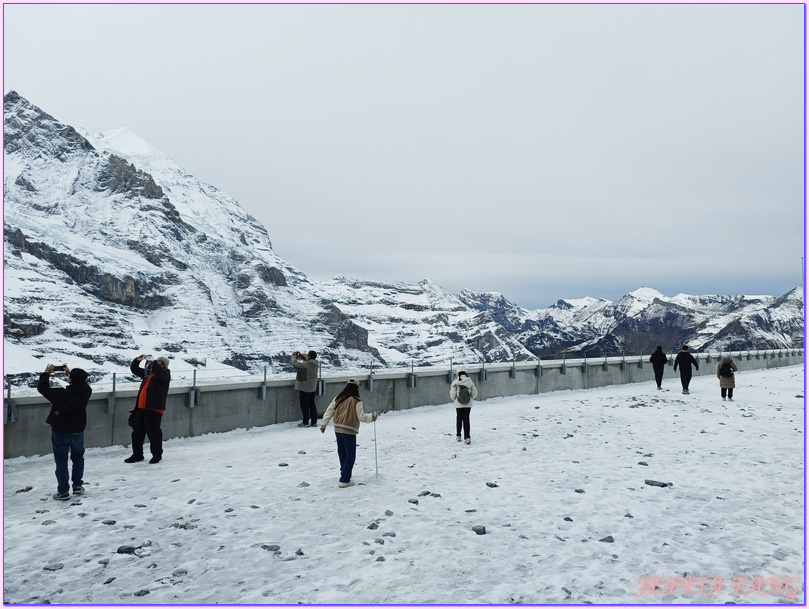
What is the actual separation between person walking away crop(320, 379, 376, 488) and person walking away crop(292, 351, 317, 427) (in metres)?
6.04

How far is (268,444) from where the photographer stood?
13.6 meters

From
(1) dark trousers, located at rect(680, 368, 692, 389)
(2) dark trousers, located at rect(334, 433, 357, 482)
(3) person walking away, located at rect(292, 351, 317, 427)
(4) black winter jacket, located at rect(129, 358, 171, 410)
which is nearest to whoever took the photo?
(2) dark trousers, located at rect(334, 433, 357, 482)

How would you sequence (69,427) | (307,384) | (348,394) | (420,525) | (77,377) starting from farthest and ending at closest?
(307,384) < (348,394) < (77,377) < (69,427) < (420,525)

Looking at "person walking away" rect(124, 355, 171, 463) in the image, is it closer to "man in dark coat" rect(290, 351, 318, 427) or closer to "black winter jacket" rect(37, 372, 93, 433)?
"black winter jacket" rect(37, 372, 93, 433)

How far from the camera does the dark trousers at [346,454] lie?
31.8 ft

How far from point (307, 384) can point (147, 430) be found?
5494 mm

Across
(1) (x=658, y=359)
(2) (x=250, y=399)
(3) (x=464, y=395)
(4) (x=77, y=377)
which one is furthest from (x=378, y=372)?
(1) (x=658, y=359)

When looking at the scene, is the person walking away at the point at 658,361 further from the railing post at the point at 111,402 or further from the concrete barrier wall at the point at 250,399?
the railing post at the point at 111,402

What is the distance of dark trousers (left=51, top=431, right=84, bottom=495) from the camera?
8781 millimetres

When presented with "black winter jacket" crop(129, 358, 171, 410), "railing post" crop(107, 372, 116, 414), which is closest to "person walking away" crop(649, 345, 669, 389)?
"black winter jacket" crop(129, 358, 171, 410)

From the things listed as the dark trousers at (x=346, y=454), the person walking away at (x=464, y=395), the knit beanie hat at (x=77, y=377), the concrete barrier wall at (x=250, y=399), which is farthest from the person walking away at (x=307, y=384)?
the knit beanie hat at (x=77, y=377)

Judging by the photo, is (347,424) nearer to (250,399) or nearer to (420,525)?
(420,525)

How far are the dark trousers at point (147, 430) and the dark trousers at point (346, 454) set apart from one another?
402cm

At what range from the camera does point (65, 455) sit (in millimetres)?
8867
